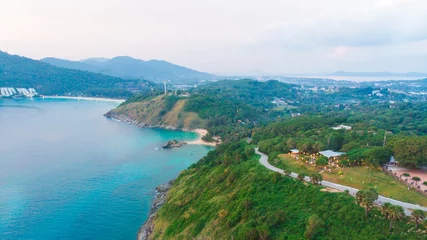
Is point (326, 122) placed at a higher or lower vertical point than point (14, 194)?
higher

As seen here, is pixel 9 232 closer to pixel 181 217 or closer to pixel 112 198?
pixel 112 198

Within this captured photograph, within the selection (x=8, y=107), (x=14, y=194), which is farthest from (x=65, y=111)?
(x=14, y=194)

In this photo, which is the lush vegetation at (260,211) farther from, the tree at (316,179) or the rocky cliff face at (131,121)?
the rocky cliff face at (131,121)

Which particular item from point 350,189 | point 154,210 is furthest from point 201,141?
point 350,189

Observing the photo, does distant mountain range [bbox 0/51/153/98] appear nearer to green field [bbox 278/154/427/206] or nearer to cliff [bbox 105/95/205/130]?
cliff [bbox 105/95/205/130]

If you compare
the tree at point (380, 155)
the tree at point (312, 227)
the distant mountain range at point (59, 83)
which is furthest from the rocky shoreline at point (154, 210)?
the distant mountain range at point (59, 83)
